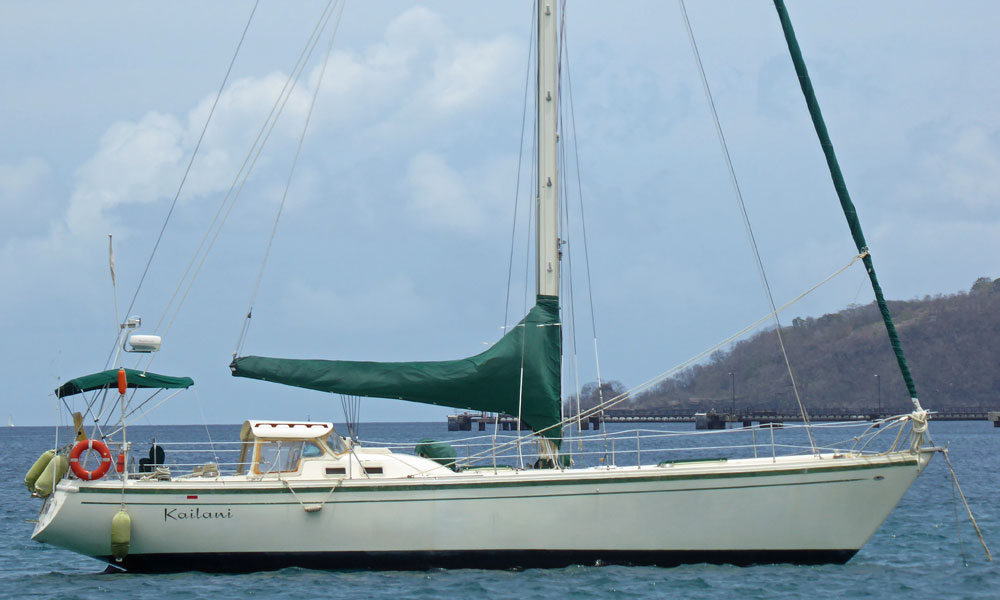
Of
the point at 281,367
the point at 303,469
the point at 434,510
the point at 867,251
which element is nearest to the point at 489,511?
the point at 434,510

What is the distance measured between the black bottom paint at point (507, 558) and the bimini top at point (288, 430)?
1.87 meters

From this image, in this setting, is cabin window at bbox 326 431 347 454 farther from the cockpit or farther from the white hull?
the white hull

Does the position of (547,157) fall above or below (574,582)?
above

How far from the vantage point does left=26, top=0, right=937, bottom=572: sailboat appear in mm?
16578

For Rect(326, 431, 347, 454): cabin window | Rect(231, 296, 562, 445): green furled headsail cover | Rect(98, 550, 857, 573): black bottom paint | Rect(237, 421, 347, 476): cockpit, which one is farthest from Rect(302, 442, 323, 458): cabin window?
Rect(98, 550, 857, 573): black bottom paint

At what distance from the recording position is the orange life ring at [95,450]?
1742cm

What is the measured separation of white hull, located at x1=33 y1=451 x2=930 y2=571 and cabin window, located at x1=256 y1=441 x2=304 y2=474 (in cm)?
57

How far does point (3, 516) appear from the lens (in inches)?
1171

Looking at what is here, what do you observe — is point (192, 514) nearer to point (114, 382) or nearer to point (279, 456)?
point (279, 456)

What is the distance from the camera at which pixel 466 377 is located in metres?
18.3

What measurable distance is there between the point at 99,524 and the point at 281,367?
3795 mm

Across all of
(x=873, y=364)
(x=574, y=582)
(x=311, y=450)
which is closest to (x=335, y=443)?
(x=311, y=450)

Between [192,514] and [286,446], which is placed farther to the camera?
[286,446]

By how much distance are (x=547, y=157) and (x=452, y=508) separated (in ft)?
20.5
